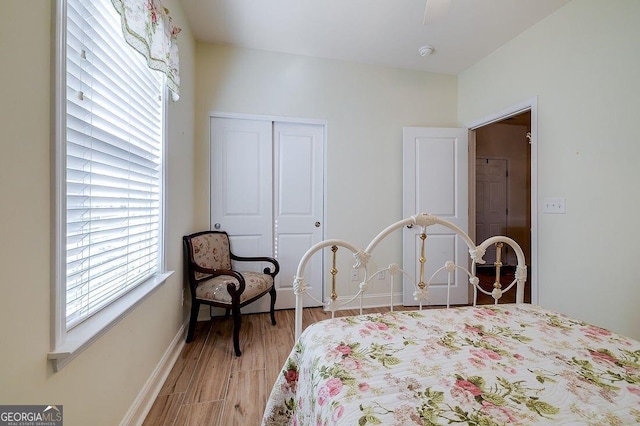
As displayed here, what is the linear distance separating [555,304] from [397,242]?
1.36 meters

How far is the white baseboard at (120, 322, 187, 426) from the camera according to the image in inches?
48.6

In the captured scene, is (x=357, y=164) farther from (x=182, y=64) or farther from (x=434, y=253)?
(x=182, y=64)

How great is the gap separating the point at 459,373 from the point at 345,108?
258cm

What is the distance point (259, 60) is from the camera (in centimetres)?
255

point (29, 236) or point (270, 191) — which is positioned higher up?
point (270, 191)

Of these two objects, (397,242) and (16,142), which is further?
(397,242)

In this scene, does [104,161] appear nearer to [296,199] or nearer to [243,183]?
[243,183]

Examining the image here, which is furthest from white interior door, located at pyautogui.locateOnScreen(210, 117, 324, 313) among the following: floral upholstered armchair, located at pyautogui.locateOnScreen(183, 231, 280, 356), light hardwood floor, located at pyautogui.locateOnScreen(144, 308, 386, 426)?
light hardwood floor, located at pyautogui.locateOnScreen(144, 308, 386, 426)

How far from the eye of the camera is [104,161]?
106 cm

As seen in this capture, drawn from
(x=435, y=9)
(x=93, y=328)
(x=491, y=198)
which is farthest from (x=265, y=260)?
(x=491, y=198)

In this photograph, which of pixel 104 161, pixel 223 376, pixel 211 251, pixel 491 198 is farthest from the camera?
pixel 491 198

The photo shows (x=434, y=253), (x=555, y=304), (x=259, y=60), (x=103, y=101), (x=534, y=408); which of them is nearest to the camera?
(x=534, y=408)

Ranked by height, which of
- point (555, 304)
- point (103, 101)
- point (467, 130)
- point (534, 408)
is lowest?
point (555, 304)

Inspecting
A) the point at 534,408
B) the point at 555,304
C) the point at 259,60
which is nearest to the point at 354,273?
the point at 555,304
